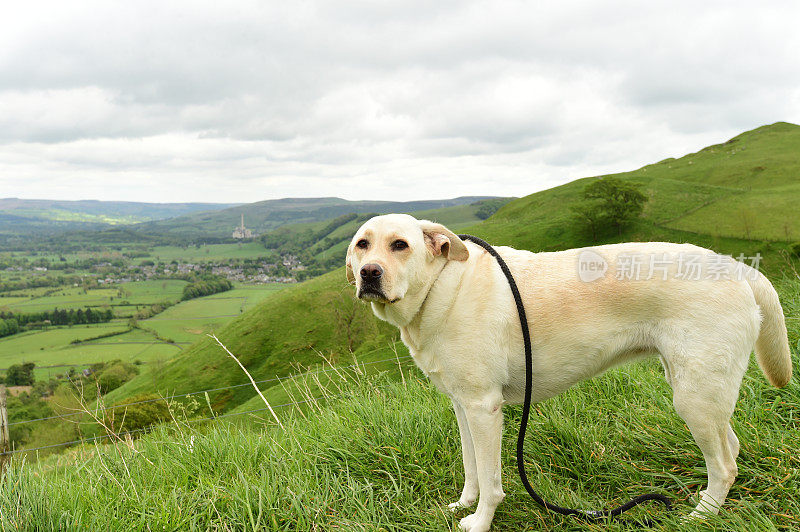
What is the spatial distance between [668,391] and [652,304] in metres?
2.38

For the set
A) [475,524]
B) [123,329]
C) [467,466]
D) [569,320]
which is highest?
[569,320]

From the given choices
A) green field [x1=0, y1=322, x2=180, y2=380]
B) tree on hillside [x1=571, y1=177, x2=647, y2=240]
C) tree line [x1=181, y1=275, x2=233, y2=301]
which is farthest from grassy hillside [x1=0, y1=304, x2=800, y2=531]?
tree line [x1=181, y1=275, x2=233, y2=301]

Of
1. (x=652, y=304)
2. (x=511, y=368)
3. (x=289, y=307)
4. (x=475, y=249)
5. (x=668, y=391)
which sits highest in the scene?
(x=475, y=249)

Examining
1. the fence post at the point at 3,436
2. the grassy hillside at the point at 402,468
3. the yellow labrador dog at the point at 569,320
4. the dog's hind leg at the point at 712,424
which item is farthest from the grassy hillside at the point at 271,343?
the dog's hind leg at the point at 712,424

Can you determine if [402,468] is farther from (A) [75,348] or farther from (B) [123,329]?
(B) [123,329]

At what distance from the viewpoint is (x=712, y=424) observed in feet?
11.1

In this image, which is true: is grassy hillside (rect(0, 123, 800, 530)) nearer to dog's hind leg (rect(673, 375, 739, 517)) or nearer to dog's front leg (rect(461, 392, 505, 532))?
dog's hind leg (rect(673, 375, 739, 517))

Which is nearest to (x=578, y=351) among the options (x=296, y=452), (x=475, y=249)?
(x=475, y=249)

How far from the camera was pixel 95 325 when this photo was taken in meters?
130

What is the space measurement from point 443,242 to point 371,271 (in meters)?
0.70

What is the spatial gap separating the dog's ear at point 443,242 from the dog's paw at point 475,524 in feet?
7.05

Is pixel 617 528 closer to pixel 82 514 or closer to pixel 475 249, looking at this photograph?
pixel 475 249

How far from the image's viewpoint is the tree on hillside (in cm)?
5153

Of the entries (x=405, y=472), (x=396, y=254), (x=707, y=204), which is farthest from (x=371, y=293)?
(x=707, y=204)
